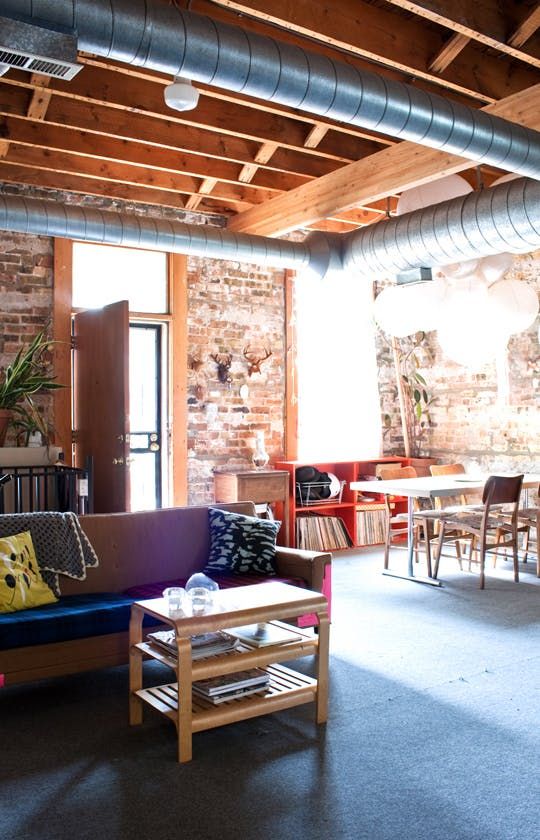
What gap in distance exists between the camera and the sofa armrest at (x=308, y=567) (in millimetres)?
4621

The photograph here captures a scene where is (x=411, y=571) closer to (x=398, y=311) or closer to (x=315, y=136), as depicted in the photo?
(x=398, y=311)

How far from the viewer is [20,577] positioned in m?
3.93

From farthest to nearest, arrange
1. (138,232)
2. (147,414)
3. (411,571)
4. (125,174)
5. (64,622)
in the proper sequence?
1. (147,414)
2. (411,571)
3. (125,174)
4. (138,232)
5. (64,622)

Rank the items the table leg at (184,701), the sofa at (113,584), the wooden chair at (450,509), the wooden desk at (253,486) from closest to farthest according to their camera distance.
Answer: the table leg at (184,701) < the sofa at (113,584) < the wooden chair at (450,509) < the wooden desk at (253,486)

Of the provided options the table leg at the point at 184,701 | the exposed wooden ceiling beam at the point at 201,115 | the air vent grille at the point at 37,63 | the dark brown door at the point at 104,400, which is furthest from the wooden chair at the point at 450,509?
the air vent grille at the point at 37,63

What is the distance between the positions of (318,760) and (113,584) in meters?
1.75

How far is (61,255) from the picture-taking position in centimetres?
677

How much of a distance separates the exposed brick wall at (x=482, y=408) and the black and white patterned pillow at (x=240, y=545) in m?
4.19

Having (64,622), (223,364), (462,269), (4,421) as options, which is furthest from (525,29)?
(4,421)

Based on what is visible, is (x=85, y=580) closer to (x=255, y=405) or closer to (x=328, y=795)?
(x=328, y=795)

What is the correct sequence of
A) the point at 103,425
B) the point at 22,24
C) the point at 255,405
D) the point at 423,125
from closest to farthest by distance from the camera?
the point at 22,24, the point at 423,125, the point at 103,425, the point at 255,405

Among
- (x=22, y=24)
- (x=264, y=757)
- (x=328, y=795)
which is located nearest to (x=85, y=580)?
(x=264, y=757)

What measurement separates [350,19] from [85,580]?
11.1 feet

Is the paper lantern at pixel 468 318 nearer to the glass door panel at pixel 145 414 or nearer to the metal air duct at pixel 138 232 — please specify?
the metal air duct at pixel 138 232
